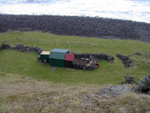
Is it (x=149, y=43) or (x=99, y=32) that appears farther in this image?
(x=99, y=32)

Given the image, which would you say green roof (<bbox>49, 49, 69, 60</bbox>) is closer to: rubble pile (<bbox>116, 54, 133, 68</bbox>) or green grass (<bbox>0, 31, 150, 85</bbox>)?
green grass (<bbox>0, 31, 150, 85</bbox>)

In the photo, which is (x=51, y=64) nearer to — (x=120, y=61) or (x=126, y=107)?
(x=120, y=61)

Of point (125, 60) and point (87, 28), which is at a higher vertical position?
point (87, 28)

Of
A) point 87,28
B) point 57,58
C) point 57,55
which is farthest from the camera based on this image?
point 87,28

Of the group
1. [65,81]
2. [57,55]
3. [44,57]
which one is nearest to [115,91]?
[65,81]

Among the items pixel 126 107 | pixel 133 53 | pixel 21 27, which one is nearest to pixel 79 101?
pixel 126 107

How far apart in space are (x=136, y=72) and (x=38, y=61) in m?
20.6

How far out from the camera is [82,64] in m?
27.8

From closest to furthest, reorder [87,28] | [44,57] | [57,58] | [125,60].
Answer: [57,58], [44,57], [125,60], [87,28]

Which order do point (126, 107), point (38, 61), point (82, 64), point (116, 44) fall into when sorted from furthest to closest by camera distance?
point (116, 44)
point (38, 61)
point (82, 64)
point (126, 107)

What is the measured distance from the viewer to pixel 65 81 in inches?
917

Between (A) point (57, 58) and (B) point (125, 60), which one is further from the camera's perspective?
(B) point (125, 60)

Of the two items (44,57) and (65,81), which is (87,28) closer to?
(44,57)

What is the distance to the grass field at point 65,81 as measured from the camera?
358 inches
